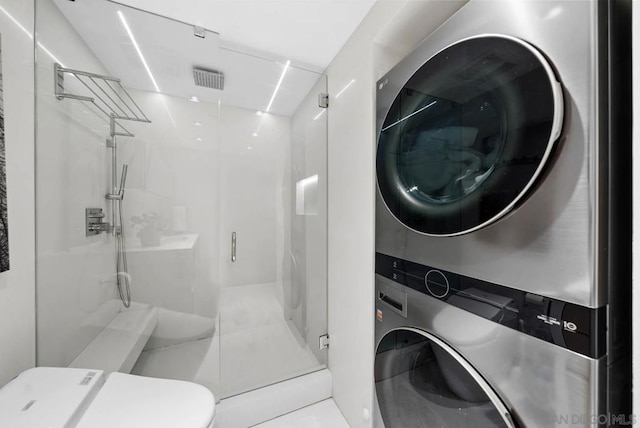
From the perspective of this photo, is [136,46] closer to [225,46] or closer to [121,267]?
[225,46]

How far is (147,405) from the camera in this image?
36.0 inches

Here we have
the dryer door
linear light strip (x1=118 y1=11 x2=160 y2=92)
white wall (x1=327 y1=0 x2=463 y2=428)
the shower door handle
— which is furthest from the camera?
the shower door handle

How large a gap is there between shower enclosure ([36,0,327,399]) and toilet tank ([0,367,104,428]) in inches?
14.4

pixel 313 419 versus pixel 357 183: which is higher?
pixel 357 183

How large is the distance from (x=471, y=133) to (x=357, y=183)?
2.32 ft

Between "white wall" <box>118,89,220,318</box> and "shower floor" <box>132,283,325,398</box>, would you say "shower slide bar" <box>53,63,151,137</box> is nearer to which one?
"white wall" <box>118,89,220,318</box>

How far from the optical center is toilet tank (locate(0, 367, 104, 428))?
0.78 m

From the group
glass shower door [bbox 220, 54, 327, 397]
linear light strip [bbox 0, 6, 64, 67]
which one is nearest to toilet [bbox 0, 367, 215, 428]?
glass shower door [bbox 220, 54, 327, 397]

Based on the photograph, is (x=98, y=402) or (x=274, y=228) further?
(x=274, y=228)

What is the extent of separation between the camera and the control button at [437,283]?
76 centimetres

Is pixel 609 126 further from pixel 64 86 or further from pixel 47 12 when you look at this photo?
pixel 47 12

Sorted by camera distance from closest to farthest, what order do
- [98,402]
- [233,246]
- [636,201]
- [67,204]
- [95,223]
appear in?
[636,201] → [98,402] → [67,204] → [95,223] → [233,246]

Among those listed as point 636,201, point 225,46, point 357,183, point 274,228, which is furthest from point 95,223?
point 636,201

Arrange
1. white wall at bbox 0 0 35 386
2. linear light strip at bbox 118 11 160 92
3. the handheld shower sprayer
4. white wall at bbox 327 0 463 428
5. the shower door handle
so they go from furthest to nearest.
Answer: the shower door handle, the handheld shower sprayer, linear light strip at bbox 118 11 160 92, white wall at bbox 327 0 463 428, white wall at bbox 0 0 35 386
